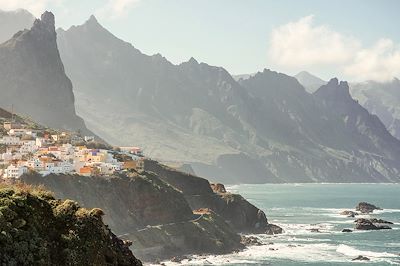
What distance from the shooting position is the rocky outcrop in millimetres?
154875

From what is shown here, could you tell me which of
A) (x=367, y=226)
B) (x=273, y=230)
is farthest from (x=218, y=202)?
(x=367, y=226)

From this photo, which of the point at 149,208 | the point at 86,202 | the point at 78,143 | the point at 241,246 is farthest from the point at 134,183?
the point at 78,143

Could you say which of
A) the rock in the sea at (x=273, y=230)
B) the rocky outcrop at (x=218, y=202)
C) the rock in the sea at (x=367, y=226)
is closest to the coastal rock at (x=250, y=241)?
the rock in the sea at (x=273, y=230)

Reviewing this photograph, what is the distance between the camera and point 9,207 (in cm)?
2511

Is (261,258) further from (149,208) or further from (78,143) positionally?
(78,143)

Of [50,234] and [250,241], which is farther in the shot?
[250,241]

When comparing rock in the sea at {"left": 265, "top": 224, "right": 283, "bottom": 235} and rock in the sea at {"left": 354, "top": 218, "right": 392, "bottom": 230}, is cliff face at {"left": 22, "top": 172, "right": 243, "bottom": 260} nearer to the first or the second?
rock in the sea at {"left": 265, "top": 224, "right": 283, "bottom": 235}

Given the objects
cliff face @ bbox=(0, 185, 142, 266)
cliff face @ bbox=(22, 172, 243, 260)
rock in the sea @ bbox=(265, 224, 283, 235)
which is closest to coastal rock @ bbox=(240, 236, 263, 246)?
cliff face @ bbox=(22, 172, 243, 260)

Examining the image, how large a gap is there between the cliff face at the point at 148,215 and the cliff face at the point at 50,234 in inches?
3094

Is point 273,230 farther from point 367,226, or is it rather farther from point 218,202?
point 367,226

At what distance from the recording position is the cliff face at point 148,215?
108375 mm

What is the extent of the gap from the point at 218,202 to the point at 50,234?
133 m

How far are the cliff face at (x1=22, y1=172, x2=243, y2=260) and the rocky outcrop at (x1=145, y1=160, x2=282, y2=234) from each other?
19959 mm

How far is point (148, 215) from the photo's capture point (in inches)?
4793
